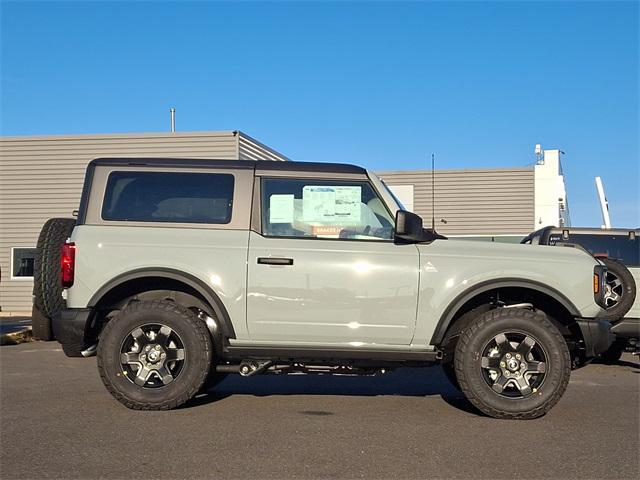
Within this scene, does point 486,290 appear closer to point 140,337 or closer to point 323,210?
point 323,210

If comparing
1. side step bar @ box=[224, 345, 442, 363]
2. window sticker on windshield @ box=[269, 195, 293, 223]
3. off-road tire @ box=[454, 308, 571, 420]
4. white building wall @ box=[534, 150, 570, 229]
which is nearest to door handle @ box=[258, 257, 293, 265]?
window sticker on windshield @ box=[269, 195, 293, 223]

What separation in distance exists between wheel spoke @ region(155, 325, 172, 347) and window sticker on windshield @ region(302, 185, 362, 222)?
1482 mm

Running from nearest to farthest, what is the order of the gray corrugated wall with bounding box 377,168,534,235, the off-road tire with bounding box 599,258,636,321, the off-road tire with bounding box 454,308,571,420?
the off-road tire with bounding box 454,308,571,420
the off-road tire with bounding box 599,258,636,321
the gray corrugated wall with bounding box 377,168,534,235

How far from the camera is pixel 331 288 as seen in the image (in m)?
5.25

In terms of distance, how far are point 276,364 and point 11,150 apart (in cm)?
1615

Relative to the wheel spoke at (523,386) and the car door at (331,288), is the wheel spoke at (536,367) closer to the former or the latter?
the wheel spoke at (523,386)

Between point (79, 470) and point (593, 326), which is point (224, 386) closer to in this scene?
point (79, 470)

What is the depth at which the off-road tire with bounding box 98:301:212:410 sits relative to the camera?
522 centimetres

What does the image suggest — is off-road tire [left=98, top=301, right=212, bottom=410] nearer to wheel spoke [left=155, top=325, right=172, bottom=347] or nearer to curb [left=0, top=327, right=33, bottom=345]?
wheel spoke [left=155, top=325, right=172, bottom=347]

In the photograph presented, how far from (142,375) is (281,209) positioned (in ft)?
5.97

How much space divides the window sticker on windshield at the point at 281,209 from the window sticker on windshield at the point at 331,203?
12 cm

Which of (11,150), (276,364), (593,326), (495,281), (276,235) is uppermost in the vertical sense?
(11,150)

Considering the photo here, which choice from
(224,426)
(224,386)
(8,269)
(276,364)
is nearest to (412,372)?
(224,386)

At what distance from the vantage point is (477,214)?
19.2 meters
